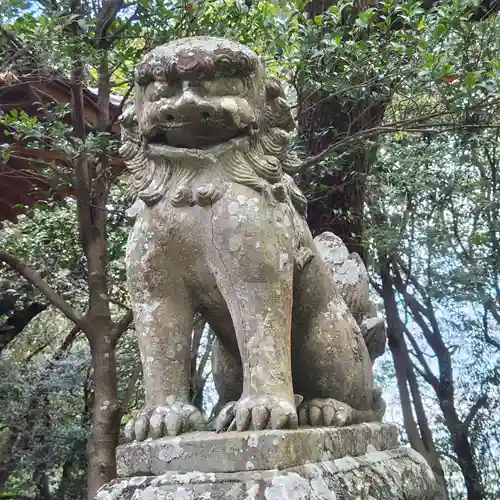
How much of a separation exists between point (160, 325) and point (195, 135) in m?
→ 0.56

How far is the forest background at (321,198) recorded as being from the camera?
3.41 m

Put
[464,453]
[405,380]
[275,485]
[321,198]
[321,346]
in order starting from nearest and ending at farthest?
[275,485], [321,346], [321,198], [405,380], [464,453]

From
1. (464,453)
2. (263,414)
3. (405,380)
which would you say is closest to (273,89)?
(263,414)

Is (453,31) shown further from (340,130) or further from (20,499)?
(20,499)

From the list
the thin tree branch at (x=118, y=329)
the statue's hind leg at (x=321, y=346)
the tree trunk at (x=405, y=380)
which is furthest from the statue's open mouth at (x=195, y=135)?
the tree trunk at (x=405, y=380)

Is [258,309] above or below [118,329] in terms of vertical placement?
below

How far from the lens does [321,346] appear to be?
77.6 inches

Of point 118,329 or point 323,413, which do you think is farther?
point 118,329

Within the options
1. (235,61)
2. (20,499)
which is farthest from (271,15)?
(20,499)

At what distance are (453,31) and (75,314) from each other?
119 inches

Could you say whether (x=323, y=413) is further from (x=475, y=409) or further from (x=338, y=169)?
(x=475, y=409)

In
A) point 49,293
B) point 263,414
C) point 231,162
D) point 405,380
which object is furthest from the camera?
point 405,380

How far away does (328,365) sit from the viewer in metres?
1.97

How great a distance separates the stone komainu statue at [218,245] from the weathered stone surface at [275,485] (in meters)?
0.15
